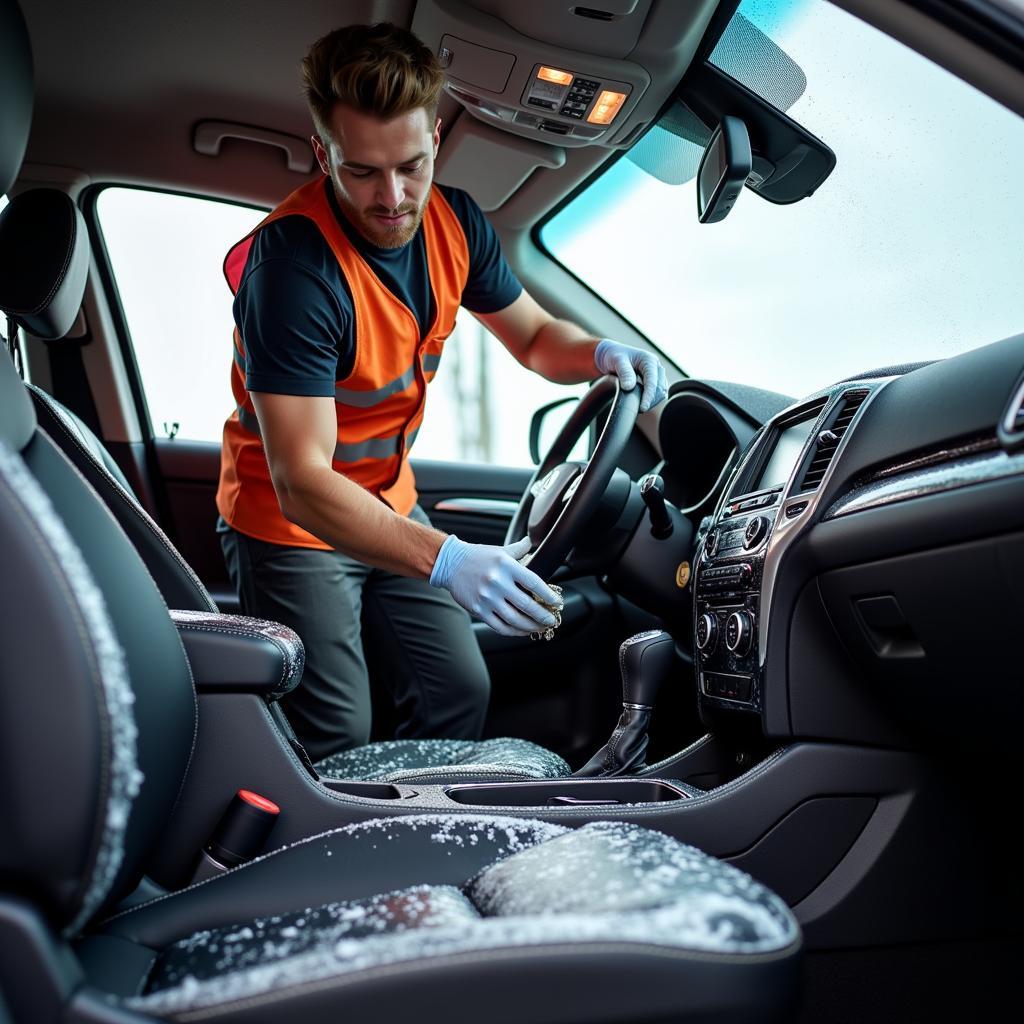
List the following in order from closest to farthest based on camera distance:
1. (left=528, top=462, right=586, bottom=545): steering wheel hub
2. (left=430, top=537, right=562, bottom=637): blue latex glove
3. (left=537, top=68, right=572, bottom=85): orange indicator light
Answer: (left=430, top=537, right=562, bottom=637): blue latex glove, (left=528, top=462, right=586, bottom=545): steering wheel hub, (left=537, top=68, right=572, bottom=85): orange indicator light

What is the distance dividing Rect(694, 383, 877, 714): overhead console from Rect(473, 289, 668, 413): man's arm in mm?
222

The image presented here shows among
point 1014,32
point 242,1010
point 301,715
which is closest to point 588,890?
point 242,1010

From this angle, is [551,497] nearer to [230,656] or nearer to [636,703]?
[636,703]

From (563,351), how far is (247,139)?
0.99 meters

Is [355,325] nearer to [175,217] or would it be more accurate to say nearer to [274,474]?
[274,474]

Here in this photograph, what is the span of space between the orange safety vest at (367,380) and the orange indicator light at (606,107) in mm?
392

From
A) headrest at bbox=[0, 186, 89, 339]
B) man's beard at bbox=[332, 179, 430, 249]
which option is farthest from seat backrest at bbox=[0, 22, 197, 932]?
man's beard at bbox=[332, 179, 430, 249]

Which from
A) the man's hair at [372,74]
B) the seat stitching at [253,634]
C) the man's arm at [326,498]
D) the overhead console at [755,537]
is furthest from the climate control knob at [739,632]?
the man's hair at [372,74]

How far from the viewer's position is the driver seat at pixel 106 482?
1.24 meters

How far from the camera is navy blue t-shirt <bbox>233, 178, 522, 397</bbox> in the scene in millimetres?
1605

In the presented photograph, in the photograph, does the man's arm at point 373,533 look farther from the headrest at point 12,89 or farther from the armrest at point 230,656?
the headrest at point 12,89

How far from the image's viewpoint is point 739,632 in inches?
51.9

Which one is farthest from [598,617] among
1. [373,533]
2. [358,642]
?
[373,533]

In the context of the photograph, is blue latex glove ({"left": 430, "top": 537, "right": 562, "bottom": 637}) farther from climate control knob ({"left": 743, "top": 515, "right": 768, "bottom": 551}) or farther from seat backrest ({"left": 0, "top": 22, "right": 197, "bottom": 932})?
seat backrest ({"left": 0, "top": 22, "right": 197, "bottom": 932})
